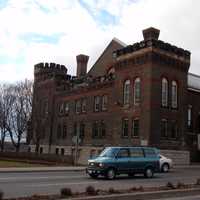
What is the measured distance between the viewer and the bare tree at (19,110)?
212 ft

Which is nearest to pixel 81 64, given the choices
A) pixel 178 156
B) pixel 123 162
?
pixel 178 156

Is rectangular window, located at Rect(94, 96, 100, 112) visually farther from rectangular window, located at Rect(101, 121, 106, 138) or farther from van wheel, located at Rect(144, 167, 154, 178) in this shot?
van wheel, located at Rect(144, 167, 154, 178)

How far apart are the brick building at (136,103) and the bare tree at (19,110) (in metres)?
6.41

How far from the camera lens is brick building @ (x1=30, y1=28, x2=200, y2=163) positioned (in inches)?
1759

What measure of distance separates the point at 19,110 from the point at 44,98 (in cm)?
434

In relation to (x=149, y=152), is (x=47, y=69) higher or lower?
higher

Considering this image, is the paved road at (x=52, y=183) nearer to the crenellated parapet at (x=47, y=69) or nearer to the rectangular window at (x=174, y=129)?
the rectangular window at (x=174, y=129)

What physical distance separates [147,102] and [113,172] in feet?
69.0

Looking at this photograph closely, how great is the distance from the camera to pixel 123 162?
80.1 ft

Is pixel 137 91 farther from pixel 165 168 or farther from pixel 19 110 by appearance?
pixel 19 110

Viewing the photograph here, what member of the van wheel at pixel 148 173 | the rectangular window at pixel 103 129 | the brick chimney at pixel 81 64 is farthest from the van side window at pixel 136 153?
the brick chimney at pixel 81 64

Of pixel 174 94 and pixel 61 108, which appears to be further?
pixel 61 108

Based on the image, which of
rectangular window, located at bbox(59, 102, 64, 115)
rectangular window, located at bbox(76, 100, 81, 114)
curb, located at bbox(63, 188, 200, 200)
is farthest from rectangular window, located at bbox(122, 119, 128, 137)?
curb, located at bbox(63, 188, 200, 200)

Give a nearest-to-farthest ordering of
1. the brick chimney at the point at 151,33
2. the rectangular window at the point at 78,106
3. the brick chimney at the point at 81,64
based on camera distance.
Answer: the brick chimney at the point at 151,33, the rectangular window at the point at 78,106, the brick chimney at the point at 81,64
